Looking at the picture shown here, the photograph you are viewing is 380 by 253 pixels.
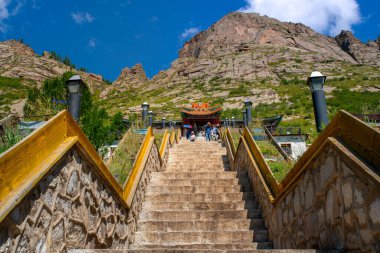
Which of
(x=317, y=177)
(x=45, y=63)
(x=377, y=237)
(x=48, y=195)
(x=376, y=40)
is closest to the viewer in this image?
(x=377, y=237)

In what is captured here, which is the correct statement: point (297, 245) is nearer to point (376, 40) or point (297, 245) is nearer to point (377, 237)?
point (377, 237)

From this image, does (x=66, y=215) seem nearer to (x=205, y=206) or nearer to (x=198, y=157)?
(x=205, y=206)

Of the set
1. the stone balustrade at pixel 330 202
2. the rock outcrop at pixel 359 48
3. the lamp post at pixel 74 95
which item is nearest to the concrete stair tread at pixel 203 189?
the stone balustrade at pixel 330 202

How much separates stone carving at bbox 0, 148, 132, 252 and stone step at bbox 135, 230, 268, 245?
0.56 meters

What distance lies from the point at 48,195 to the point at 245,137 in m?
5.48

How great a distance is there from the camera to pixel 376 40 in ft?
321

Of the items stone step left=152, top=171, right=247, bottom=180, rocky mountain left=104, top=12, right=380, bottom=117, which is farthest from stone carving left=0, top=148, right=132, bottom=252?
rocky mountain left=104, top=12, right=380, bottom=117

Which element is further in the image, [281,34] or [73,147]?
[281,34]

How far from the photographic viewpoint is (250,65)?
74.7m

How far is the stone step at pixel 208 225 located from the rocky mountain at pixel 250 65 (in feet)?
132

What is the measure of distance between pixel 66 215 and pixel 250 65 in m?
75.4

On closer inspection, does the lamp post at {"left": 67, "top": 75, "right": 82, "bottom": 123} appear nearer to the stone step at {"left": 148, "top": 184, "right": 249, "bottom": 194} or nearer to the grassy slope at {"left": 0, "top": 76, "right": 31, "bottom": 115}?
the stone step at {"left": 148, "top": 184, "right": 249, "bottom": 194}

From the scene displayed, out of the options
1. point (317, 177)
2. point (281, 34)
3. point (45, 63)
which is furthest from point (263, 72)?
point (317, 177)

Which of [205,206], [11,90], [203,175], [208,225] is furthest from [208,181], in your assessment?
[11,90]
